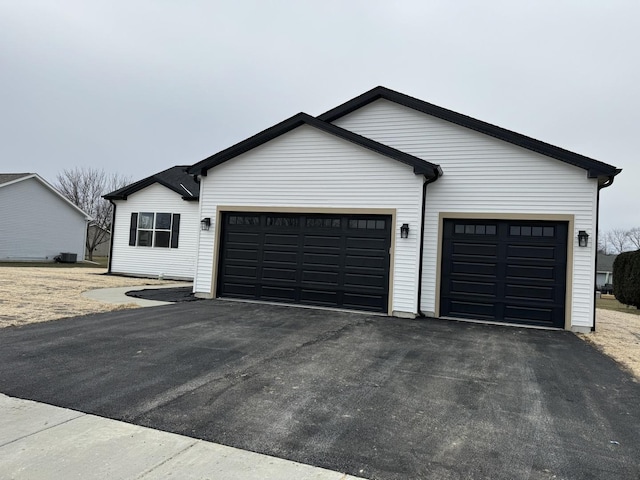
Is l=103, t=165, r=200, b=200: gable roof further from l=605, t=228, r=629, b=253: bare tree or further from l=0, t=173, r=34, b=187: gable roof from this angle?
l=605, t=228, r=629, b=253: bare tree

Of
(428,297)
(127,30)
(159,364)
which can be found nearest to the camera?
(159,364)

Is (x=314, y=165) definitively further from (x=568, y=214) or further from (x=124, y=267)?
(x=124, y=267)

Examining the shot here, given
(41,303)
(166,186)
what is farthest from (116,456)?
(166,186)

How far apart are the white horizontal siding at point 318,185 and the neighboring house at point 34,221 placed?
20935 mm

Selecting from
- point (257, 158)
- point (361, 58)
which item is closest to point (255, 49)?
point (361, 58)

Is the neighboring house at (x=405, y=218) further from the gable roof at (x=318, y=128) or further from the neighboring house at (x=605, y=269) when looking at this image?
the neighboring house at (x=605, y=269)

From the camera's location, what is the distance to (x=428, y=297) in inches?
408

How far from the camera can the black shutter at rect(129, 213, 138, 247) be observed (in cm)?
1873

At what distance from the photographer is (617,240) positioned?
70.6 meters

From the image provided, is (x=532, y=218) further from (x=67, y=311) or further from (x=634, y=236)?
(x=634, y=236)

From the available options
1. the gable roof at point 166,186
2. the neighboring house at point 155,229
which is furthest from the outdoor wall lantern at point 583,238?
the gable roof at point 166,186

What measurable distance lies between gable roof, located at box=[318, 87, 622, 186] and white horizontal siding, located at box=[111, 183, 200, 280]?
28.8 feet

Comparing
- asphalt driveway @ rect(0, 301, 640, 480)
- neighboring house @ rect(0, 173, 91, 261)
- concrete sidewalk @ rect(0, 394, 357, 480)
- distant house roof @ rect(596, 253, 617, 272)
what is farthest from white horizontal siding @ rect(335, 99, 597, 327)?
distant house roof @ rect(596, 253, 617, 272)

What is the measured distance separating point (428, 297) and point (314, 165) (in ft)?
14.8
